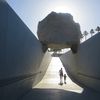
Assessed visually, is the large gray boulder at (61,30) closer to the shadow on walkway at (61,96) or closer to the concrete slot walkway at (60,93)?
the concrete slot walkway at (60,93)

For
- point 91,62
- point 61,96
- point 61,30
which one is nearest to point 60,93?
point 61,96

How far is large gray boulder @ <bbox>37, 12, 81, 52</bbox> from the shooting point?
26688 mm

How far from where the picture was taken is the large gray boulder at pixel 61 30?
26688mm

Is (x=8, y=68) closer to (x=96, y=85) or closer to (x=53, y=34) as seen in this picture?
(x=96, y=85)

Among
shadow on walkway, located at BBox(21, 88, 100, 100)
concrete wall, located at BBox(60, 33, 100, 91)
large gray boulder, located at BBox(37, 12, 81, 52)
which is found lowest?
shadow on walkway, located at BBox(21, 88, 100, 100)

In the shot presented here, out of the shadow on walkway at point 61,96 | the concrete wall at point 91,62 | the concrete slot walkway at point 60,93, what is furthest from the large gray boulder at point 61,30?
the shadow on walkway at point 61,96

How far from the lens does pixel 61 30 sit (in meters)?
26.6

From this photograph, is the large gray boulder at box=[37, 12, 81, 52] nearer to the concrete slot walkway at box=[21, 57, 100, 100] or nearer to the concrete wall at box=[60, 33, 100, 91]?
the concrete wall at box=[60, 33, 100, 91]

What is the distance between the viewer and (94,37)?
18906mm

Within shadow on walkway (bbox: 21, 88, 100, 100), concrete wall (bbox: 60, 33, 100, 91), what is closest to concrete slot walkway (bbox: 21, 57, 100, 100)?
shadow on walkway (bbox: 21, 88, 100, 100)

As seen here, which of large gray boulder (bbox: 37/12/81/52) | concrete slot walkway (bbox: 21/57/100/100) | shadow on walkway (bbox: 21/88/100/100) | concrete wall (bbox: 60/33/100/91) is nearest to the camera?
shadow on walkway (bbox: 21/88/100/100)

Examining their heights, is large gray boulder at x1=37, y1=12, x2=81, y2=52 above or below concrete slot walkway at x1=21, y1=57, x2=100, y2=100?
above

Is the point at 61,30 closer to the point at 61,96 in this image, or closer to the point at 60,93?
the point at 60,93

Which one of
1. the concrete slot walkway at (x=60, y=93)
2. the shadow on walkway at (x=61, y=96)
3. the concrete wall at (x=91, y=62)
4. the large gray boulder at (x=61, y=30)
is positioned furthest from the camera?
the large gray boulder at (x=61, y=30)
